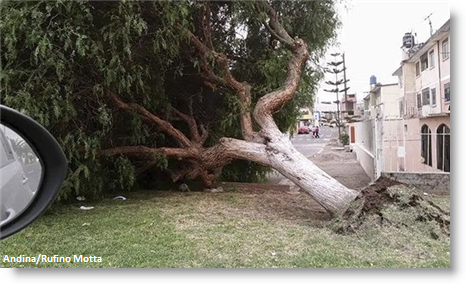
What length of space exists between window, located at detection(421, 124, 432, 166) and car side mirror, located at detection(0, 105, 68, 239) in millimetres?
6696

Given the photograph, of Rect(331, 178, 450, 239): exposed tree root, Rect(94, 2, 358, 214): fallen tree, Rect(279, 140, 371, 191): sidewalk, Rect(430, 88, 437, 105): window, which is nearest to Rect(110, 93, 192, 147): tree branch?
Rect(94, 2, 358, 214): fallen tree

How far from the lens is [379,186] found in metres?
3.91

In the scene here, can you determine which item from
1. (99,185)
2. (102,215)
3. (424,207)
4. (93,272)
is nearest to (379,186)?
(424,207)

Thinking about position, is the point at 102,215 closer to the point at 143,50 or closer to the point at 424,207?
the point at 143,50

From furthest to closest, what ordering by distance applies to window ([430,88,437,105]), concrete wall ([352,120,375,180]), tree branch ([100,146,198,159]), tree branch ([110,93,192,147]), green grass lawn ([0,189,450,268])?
window ([430,88,437,105]) < concrete wall ([352,120,375,180]) < tree branch ([100,146,198,159]) < tree branch ([110,93,192,147]) < green grass lawn ([0,189,450,268])

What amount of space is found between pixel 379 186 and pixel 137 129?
3167mm

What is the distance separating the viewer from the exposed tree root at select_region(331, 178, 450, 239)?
3426 mm

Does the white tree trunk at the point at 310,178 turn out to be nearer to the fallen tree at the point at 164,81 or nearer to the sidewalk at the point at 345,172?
the fallen tree at the point at 164,81

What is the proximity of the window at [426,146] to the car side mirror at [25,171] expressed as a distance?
22.0ft

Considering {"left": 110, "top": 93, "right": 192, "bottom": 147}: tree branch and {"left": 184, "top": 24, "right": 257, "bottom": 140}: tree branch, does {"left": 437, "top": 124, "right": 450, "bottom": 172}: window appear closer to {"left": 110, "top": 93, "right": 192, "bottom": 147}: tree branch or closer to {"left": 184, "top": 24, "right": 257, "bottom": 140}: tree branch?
{"left": 184, "top": 24, "right": 257, "bottom": 140}: tree branch

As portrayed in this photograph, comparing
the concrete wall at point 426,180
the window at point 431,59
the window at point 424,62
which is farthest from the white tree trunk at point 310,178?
the window at point 424,62

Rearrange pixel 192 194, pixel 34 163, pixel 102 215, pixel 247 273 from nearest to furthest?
1. pixel 34 163
2. pixel 247 273
3. pixel 102 215
4. pixel 192 194

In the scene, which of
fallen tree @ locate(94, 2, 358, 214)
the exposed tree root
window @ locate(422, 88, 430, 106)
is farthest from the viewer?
window @ locate(422, 88, 430, 106)

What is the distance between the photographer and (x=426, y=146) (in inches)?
286
